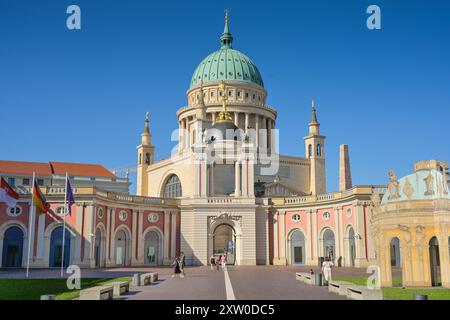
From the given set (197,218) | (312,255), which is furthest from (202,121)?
(312,255)

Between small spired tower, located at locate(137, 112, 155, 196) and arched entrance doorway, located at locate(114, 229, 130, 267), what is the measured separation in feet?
99.4

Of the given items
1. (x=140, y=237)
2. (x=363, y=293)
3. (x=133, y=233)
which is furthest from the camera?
(x=140, y=237)

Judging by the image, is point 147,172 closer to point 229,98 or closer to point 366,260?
point 229,98

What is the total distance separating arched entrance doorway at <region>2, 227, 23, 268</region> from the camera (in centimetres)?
5325

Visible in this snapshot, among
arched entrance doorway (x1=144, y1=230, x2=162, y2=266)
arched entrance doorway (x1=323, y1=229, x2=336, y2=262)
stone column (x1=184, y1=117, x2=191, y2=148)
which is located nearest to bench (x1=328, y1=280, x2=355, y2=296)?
arched entrance doorway (x1=323, y1=229, x2=336, y2=262)

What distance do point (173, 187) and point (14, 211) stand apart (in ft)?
101

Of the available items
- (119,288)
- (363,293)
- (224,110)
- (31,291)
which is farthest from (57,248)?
(363,293)

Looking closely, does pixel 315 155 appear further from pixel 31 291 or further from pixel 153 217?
pixel 31 291

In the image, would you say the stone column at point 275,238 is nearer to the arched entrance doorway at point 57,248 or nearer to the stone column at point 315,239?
the stone column at point 315,239

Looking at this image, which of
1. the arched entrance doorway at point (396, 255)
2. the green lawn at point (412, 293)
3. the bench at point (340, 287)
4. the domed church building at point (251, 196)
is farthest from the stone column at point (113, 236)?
the green lawn at point (412, 293)

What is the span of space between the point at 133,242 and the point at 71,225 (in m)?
9.30

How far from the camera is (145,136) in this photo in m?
92.1

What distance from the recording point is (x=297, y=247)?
209ft

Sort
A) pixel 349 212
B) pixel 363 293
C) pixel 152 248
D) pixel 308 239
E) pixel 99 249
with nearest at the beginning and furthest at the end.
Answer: pixel 363 293 < pixel 99 249 < pixel 349 212 < pixel 308 239 < pixel 152 248
